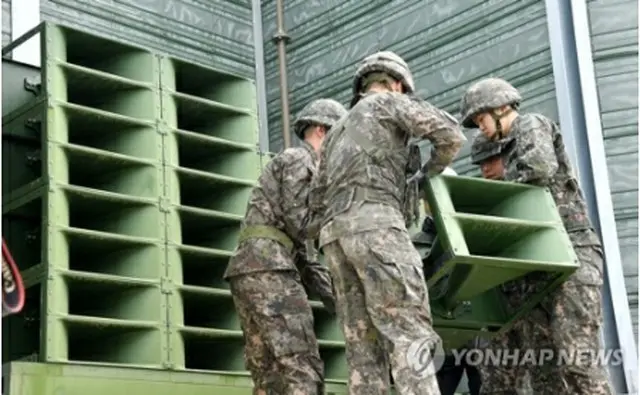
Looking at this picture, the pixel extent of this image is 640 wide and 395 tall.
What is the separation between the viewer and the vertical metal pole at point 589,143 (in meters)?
4.97

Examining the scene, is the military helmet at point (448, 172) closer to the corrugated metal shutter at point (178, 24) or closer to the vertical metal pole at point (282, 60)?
the vertical metal pole at point (282, 60)

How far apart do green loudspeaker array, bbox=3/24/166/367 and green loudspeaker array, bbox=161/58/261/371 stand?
0.09m

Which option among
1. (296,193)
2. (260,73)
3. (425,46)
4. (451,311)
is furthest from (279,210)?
(260,73)

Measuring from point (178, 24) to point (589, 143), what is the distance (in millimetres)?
2789

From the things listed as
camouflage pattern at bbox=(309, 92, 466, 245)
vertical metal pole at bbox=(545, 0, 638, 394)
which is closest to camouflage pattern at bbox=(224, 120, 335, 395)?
camouflage pattern at bbox=(309, 92, 466, 245)

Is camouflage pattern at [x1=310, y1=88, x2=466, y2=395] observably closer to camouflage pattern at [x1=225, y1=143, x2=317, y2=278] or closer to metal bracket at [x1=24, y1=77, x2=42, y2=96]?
camouflage pattern at [x1=225, y1=143, x2=317, y2=278]

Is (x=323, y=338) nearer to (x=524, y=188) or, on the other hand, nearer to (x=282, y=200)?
(x=282, y=200)

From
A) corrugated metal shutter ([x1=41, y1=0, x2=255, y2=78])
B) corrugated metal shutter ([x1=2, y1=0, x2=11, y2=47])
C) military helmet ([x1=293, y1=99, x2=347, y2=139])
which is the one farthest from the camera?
corrugated metal shutter ([x1=41, y1=0, x2=255, y2=78])

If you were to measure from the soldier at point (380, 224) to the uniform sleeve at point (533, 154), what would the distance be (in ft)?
1.49

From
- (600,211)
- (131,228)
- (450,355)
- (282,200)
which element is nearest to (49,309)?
(131,228)

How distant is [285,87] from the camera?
6.78 m

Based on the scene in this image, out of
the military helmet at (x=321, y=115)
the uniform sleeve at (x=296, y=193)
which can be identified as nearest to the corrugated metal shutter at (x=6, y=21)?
the military helmet at (x=321, y=115)

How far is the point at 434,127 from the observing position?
12.1 feet

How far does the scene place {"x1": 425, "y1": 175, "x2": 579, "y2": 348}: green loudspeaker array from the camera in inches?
148
